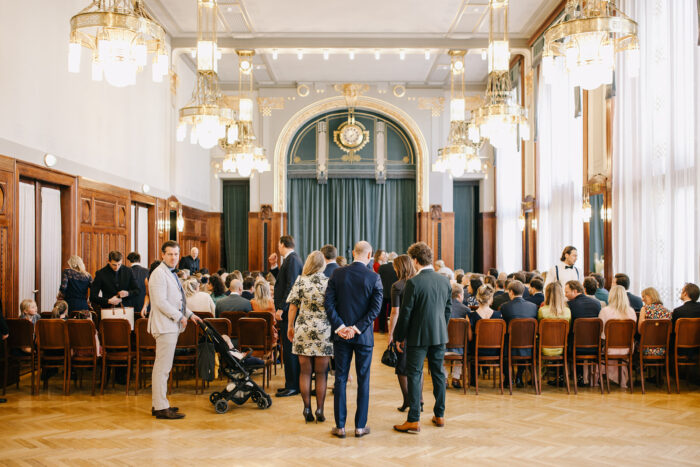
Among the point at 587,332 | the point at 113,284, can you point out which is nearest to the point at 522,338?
the point at 587,332

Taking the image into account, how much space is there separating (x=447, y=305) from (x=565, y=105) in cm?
812

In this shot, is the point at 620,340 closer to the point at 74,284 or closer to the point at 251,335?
the point at 251,335

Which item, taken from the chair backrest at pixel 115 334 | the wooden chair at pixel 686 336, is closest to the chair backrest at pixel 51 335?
the chair backrest at pixel 115 334

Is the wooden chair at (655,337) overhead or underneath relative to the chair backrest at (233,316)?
underneath

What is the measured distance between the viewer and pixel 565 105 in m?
11.5

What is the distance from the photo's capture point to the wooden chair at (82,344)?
19.5 feet

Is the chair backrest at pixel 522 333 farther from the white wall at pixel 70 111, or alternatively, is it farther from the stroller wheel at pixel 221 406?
the white wall at pixel 70 111

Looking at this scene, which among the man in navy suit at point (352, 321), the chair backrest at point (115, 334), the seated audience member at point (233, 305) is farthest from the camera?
the seated audience member at point (233, 305)

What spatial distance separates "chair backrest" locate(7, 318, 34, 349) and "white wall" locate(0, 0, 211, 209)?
6.71 ft

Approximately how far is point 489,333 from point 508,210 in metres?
10.1

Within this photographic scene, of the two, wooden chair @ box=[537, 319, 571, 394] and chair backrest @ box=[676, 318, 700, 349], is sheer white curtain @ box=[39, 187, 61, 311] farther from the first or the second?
chair backrest @ box=[676, 318, 700, 349]

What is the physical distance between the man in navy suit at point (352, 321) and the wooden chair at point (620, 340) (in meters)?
2.99

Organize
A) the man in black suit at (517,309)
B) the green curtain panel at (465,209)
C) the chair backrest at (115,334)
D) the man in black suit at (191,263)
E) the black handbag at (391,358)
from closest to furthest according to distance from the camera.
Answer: the black handbag at (391,358) < the chair backrest at (115,334) < the man in black suit at (517,309) < the man in black suit at (191,263) < the green curtain panel at (465,209)

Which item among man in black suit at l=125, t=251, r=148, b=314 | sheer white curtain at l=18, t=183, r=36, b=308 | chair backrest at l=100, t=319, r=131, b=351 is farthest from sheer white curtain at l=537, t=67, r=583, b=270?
sheer white curtain at l=18, t=183, r=36, b=308
